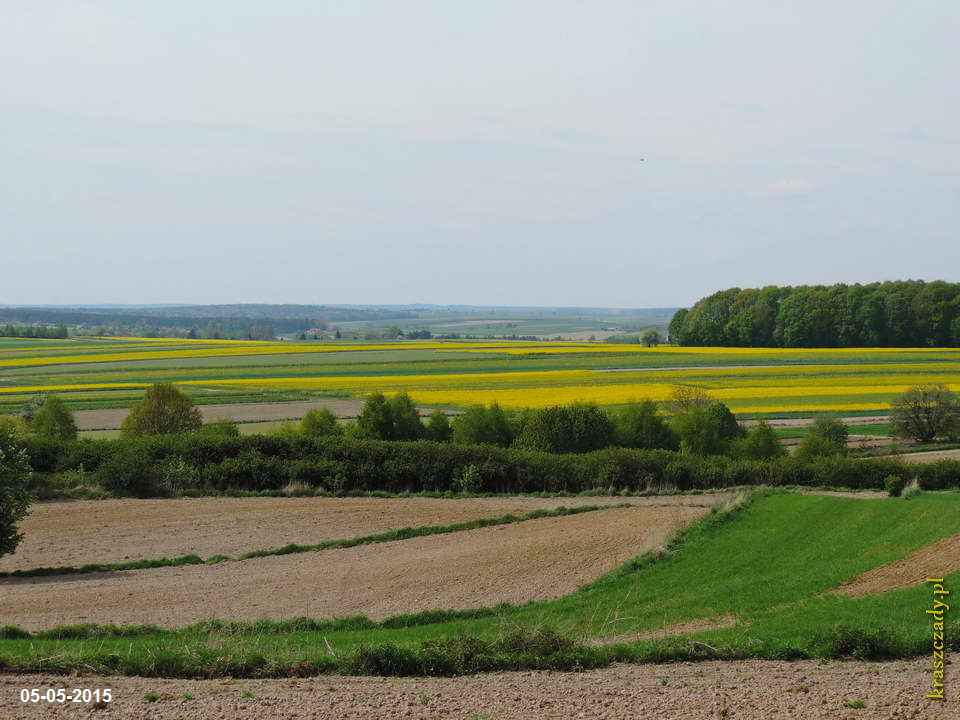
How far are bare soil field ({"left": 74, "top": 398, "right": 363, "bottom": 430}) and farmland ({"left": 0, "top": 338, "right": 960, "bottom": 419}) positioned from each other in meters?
2.23

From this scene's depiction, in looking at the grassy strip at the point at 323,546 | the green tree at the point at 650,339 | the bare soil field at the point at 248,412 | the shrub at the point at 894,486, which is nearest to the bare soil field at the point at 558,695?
the grassy strip at the point at 323,546

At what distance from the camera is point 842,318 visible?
354ft

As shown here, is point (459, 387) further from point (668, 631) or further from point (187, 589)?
point (668, 631)

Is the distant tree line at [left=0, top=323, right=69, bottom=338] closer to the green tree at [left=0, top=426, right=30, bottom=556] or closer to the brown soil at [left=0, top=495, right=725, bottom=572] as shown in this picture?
the brown soil at [left=0, top=495, right=725, bottom=572]

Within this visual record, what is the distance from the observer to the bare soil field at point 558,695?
1052 centimetres

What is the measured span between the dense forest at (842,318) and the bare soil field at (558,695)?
9965cm

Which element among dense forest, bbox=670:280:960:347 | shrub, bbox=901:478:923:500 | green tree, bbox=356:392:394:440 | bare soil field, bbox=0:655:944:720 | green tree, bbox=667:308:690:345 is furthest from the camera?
green tree, bbox=667:308:690:345

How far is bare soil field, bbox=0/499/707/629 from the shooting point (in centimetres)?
1903

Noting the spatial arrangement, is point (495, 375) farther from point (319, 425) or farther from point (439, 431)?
point (319, 425)

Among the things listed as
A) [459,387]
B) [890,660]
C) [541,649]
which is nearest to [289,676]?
[541,649]

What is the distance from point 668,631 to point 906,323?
3858 inches

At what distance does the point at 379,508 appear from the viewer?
107 ft

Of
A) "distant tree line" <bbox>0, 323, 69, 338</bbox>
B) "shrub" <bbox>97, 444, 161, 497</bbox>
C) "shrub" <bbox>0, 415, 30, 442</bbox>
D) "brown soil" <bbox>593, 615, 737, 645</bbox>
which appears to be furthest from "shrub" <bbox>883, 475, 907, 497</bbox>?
"distant tree line" <bbox>0, 323, 69, 338</bbox>

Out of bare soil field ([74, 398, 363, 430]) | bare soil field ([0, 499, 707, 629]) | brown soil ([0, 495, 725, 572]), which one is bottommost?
brown soil ([0, 495, 725, 572])
